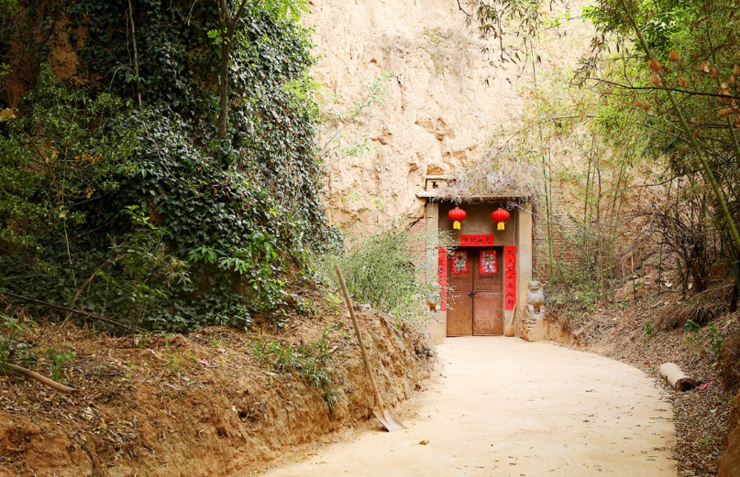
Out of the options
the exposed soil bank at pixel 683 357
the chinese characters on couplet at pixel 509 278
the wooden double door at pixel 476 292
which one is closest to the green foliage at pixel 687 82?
the exposed soil bank at pixel 683 357

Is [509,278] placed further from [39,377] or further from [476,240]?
[39,377]

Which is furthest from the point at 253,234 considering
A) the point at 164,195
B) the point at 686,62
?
the point at 686,62

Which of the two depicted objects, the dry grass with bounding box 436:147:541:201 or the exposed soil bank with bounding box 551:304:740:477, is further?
the dry grass with bounding box 436:147:541:201

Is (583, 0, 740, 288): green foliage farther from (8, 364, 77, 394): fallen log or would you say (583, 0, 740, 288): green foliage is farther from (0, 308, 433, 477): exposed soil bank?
(8, 364, 77, 394): fallen log

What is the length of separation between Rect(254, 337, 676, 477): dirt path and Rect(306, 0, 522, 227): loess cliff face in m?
5.10

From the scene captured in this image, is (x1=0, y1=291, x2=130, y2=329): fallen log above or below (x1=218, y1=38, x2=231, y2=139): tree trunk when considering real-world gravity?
below

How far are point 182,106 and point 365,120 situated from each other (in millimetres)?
5951

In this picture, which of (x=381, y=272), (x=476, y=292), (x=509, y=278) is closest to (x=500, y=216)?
(x=509, y=278)

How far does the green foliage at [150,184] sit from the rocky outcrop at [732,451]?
3675mm

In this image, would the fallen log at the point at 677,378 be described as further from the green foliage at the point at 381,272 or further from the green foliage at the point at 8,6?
the green foliage at the point at 8,6

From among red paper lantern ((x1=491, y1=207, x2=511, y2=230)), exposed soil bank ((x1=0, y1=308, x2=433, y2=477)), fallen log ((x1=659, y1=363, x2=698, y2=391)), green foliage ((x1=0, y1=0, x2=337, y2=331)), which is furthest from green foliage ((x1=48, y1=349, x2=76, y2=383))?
red paper lantern ((x1=491, y1=207, x2=511, y2=230))

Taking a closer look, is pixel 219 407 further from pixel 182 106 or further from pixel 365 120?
pixel 365 120

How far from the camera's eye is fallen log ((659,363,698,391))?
5.50 metres

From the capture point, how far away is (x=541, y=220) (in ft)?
39.1
